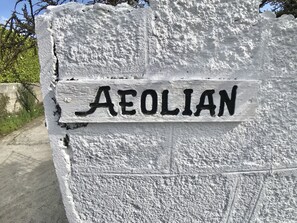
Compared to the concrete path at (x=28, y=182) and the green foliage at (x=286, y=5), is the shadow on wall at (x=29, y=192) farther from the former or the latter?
the green foliage at (x=286, y=5)

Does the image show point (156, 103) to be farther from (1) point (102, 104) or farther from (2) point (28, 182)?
(2) point (28, 182)

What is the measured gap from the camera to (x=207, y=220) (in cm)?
138

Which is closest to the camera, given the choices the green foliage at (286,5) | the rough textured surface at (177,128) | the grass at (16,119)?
the rough textured surface at (177,128)

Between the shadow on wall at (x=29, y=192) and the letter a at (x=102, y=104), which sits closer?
the letter a at (x=102, y=104)

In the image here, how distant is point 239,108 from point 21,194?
119 inches

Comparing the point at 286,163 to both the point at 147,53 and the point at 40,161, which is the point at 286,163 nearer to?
the point at 147,53

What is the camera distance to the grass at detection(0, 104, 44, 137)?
5.57 meters

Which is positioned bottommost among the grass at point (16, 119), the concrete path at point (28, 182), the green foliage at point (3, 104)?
the concrete path at point (28, 182)

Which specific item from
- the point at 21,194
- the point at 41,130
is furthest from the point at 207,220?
the point at 41,130

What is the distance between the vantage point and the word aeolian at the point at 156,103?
112cm

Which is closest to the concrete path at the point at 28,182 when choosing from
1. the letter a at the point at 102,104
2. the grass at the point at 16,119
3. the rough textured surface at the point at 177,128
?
the grass at the point at 16,119

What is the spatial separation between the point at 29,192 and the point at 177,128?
2.74 metres

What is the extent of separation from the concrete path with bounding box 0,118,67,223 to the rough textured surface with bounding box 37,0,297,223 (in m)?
1.64

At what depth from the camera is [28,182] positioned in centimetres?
339
